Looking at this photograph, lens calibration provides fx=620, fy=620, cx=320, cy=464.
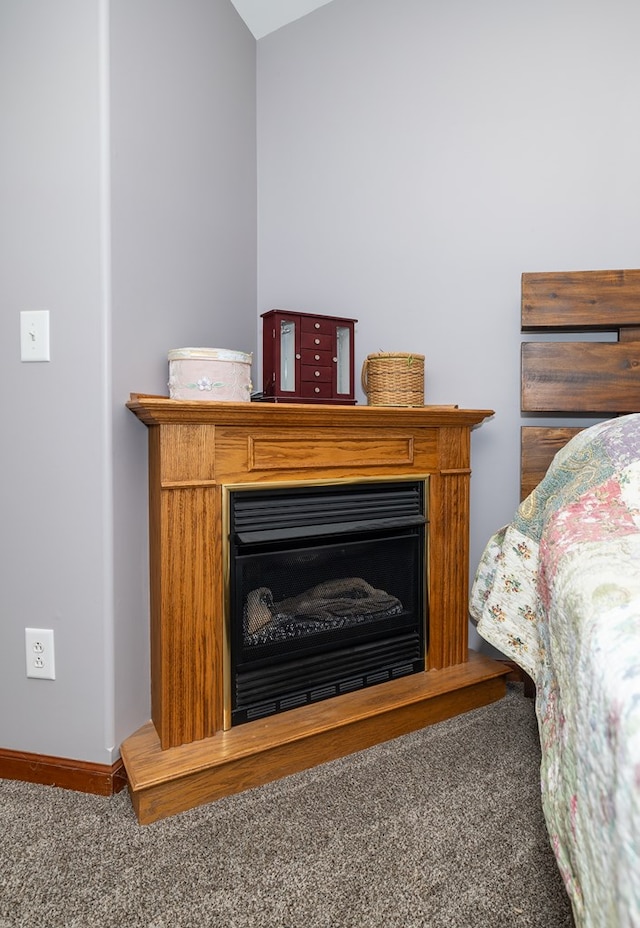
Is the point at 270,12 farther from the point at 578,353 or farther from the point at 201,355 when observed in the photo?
the point at 578,353

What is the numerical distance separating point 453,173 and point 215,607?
164 centimetres

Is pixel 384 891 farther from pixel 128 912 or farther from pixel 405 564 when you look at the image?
pixel 405 564

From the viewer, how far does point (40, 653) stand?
151 centimetres

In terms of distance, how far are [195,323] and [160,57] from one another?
2.29 ft

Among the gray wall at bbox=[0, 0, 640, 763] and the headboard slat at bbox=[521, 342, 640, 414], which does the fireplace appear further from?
the headboard slat at bbox=[521, 342, 640, 414]

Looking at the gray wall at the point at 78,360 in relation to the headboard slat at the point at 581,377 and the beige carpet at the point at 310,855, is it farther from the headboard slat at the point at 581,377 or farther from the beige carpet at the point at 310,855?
the headboard slat at the point at 581,377

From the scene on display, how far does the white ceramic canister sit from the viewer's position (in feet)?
5.15

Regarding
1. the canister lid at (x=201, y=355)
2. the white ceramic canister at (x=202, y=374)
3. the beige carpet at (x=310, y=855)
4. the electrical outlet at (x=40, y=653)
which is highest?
the canister lid at (x=201, y=355)

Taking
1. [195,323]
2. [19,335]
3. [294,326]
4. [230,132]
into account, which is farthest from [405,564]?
[230,132]

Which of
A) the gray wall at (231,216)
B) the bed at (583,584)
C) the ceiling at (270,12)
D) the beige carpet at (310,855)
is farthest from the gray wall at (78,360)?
the bed at (583,584)

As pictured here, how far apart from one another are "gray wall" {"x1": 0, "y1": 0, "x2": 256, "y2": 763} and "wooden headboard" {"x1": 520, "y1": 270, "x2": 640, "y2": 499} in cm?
119

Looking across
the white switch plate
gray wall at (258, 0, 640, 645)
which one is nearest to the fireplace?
gray wall at (258, 0, 640, 645)

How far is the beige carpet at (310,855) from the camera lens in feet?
3.60

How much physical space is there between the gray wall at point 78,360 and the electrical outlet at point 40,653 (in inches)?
0.7
